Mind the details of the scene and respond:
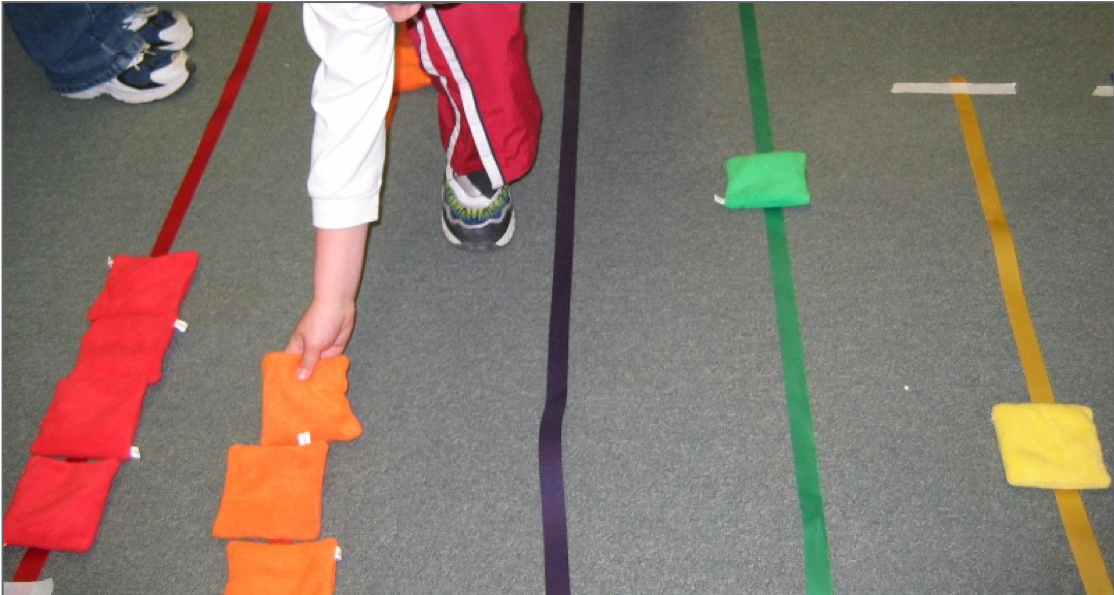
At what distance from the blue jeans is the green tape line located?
141 cm

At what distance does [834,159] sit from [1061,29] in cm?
66

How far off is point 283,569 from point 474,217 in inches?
26.1

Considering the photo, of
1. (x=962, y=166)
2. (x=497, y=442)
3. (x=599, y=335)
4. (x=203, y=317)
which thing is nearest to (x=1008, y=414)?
(x=962, y=166)

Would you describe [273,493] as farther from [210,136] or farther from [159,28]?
[159,28]

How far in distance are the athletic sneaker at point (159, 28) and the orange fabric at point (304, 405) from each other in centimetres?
100

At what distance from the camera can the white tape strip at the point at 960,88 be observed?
158cm

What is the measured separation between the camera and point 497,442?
124cm

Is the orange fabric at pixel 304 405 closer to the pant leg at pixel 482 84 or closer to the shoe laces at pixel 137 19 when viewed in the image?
the pant leg at pixel 482 84

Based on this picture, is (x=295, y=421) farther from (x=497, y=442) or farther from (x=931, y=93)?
(x=931, y=93)

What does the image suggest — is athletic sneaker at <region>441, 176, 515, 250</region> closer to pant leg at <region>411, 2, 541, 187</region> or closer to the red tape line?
pant leg at <region>411, 2, 541, 187</region>

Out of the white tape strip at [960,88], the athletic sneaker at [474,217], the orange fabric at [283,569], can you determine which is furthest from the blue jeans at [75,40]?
the white tape strip at [960,88]

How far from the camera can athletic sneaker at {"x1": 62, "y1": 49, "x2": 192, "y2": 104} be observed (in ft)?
5.68

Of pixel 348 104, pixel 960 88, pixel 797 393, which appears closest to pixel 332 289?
pixel 348 104

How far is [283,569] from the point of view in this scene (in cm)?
112
